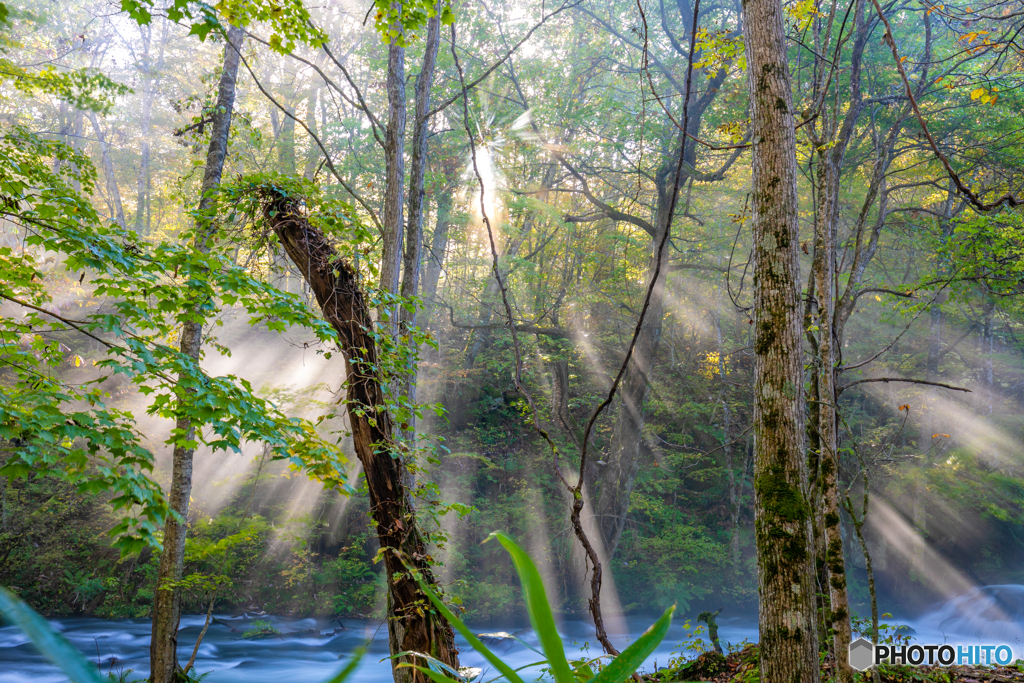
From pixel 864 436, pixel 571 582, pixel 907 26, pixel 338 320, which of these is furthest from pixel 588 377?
pixel 338 320

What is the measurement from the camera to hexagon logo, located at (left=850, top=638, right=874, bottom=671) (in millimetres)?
4004

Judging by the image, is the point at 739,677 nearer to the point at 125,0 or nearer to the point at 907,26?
the point at 125,0

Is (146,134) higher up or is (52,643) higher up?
(146,134)

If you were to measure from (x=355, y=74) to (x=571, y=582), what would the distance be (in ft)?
58.9

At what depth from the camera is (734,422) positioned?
13.2 metres

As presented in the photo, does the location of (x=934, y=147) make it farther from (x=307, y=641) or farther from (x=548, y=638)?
(x=307, y=641)

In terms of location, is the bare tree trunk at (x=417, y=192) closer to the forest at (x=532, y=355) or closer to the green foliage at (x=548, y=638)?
the forest at (x=532, y=355)

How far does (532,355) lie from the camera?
Result: 41.9 feet

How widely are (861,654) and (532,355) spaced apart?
9.18 m

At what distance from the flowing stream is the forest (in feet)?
0.30

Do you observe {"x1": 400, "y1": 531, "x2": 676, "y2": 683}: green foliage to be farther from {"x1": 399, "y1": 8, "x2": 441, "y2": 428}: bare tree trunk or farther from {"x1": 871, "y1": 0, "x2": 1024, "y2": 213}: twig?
{"x1": 399, "y1": 8, "x2": 441, "y2": 428}: bare tree trunk

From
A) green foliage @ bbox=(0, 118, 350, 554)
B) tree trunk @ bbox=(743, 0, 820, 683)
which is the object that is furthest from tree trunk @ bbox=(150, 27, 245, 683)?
tree trunk @ bbox=(743, 0, 820, 683)

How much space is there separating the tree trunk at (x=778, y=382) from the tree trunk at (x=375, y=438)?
221 cm

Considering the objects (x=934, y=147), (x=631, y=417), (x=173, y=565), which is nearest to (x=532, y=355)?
(x=631, y=417)
